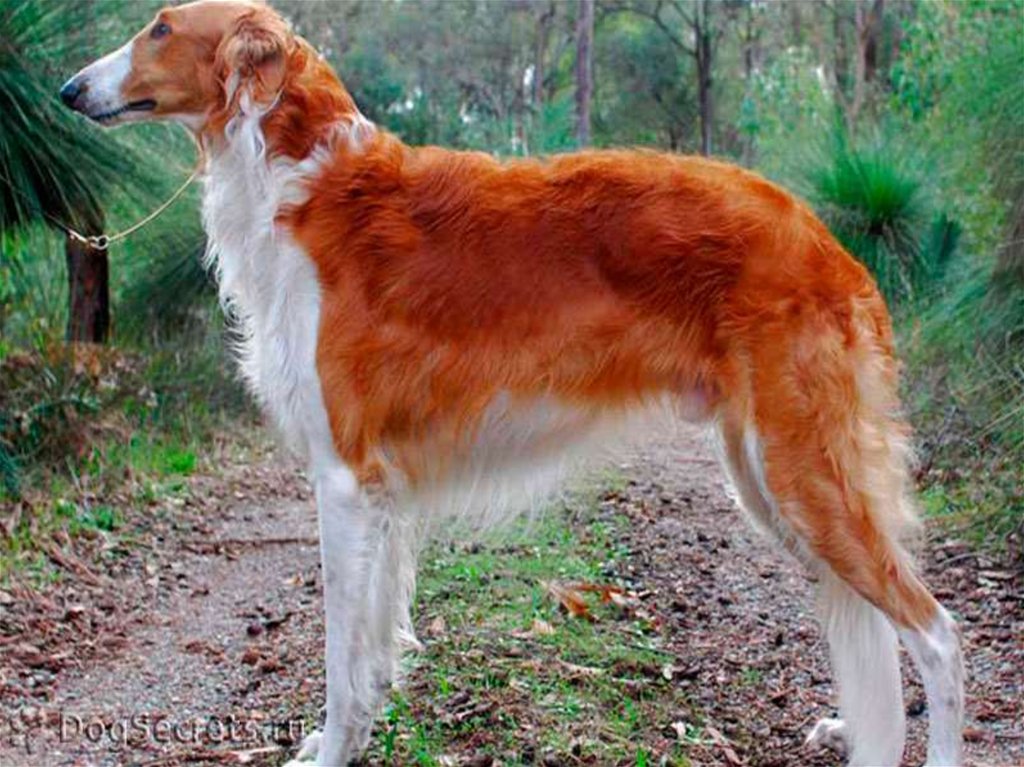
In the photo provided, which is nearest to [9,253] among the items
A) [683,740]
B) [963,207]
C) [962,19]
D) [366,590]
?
[366,590]

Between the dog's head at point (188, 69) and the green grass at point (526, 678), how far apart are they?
1.86m

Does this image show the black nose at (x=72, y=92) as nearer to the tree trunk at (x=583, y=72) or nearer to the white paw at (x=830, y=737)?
the white paw at (x=830, y=737)

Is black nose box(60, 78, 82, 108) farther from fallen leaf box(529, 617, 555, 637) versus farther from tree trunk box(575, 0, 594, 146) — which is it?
tree trunk box(575, 0, 594, 146)

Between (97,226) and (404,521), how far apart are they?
4146mm

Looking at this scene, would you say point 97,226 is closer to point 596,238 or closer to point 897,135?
Result: point 596,238

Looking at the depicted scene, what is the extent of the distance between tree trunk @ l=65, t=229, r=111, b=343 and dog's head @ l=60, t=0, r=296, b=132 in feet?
17.9

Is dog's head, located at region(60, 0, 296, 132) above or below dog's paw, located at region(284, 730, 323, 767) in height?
above

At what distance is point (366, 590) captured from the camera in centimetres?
351

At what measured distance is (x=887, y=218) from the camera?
9898 mm

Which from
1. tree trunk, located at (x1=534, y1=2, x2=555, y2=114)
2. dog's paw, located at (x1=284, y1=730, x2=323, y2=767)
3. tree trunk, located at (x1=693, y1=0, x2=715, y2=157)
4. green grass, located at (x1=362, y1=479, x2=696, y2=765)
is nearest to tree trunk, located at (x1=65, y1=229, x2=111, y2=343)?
green grass, located at (x1=362, y1=479, x2=696, y2=765)

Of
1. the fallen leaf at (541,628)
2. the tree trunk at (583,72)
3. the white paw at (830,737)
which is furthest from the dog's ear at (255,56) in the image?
the tree trunk at (583,72)

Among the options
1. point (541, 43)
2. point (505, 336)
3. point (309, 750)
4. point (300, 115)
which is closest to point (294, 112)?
point (300, 115)

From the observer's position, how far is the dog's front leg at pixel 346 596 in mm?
3473

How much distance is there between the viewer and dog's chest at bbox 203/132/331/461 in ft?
11.6
